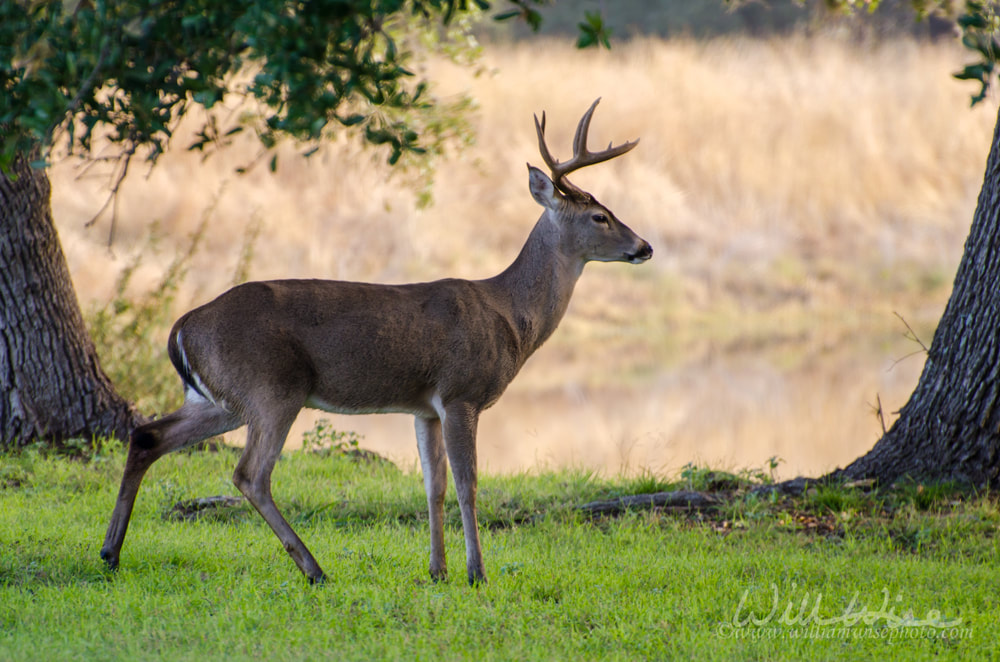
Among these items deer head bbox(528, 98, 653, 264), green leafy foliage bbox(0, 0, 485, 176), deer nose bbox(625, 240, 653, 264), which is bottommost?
deer nose bbox(625, 240, 653, 264)

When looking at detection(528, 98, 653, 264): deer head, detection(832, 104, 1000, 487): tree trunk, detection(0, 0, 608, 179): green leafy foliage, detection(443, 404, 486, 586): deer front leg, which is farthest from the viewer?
detection(832, 104, 1000, 487): tree trunk

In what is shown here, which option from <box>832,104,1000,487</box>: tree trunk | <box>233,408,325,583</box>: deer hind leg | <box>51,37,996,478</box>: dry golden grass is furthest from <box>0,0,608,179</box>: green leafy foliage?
<box>51,37,996,478</box>: dry golden grass

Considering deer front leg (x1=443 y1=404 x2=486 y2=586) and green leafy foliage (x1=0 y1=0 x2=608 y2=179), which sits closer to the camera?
green leafy foliage (x1=0 y1=0 x2=608 y2=179)

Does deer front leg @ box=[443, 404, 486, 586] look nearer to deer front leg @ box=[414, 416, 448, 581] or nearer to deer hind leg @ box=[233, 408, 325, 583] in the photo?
deer front leg @ box=[414, 416, 448, 581]

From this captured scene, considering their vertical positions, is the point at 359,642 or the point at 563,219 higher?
the point at 563,219

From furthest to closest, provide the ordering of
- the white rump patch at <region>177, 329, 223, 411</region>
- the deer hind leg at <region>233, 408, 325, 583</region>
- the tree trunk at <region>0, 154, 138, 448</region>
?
the tree trunk at <region>0, 154, 138, 448</region>, the white rump patch at <region>177, 329, 223, 411</region>, the deer hind leg at <region>233, 408, 325, 583</region>

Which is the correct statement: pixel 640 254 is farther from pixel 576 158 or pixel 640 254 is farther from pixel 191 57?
pixel 191 57

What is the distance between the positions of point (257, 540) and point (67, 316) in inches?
115

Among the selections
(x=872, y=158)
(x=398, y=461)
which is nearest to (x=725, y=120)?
(x=872, y=158)

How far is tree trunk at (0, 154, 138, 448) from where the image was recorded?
7594mm

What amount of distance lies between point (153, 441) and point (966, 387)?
4.46 meters

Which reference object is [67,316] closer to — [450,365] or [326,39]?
[450,365]

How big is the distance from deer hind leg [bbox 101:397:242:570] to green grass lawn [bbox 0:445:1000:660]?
0.16 metres

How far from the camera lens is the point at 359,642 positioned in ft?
13.8
